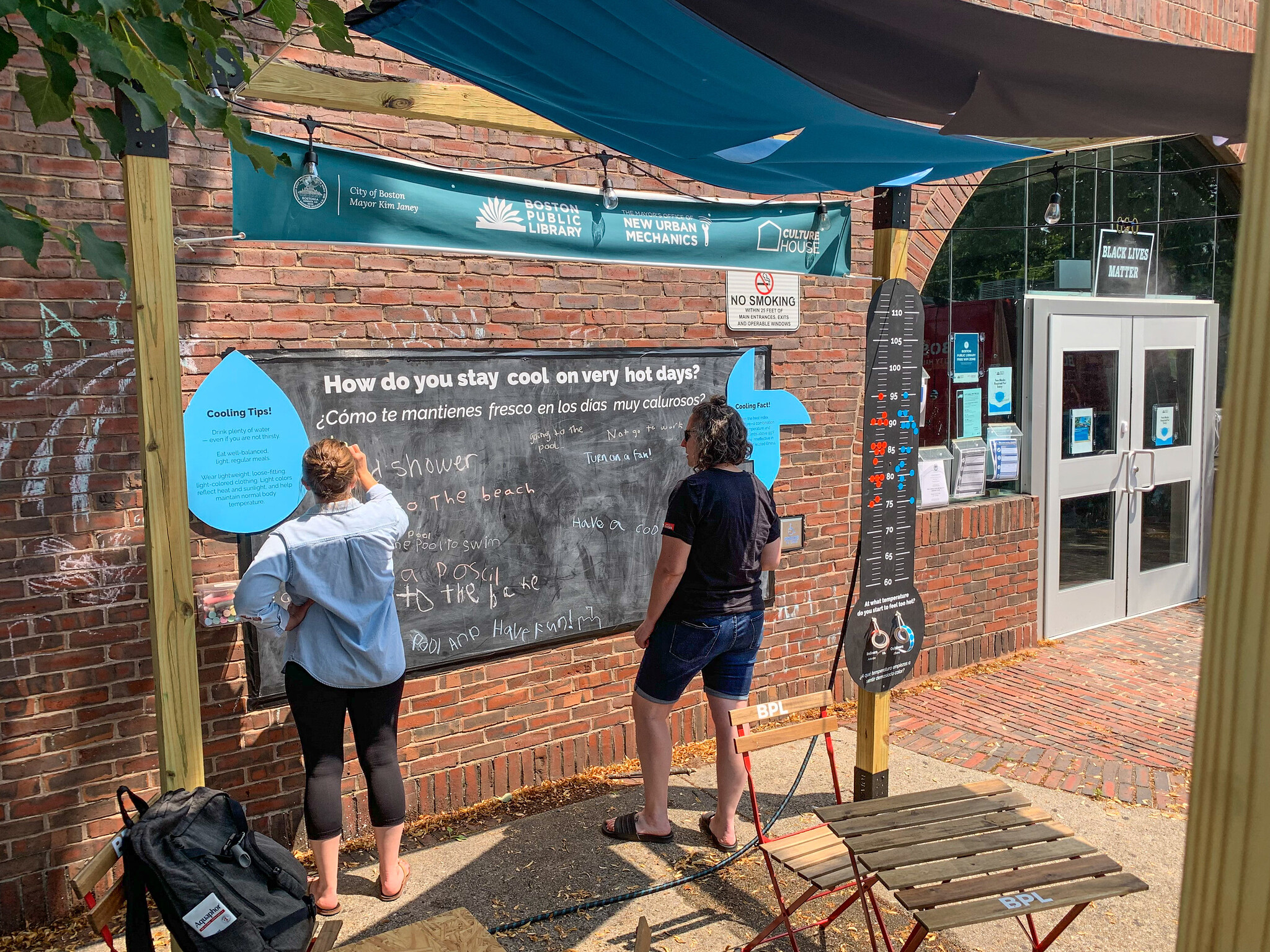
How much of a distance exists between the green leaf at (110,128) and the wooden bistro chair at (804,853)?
298cm

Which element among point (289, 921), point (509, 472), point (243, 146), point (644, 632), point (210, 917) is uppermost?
point (243, 146)

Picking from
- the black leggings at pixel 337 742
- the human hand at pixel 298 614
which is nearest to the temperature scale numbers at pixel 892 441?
the black leggings at pixel 337 742

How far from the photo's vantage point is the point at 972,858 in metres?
3.15

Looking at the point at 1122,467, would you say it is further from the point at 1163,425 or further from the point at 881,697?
the point at 881,697

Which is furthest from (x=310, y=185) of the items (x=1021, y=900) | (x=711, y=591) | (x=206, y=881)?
(x=1021, y=900)

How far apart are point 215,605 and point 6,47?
267 cm

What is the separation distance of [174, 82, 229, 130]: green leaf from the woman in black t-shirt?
7.71 ft

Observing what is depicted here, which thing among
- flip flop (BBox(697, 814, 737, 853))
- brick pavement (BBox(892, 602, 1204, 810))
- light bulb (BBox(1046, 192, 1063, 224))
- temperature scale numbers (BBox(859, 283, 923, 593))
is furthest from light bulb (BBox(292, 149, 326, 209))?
light bulb (BBox(1046, 192, 1063, 224))

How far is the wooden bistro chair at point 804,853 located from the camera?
348 cm

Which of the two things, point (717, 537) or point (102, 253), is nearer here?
point (102, 253)

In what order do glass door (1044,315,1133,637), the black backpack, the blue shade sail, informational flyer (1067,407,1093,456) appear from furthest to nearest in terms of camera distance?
informational flyer (1067,407,1093,456) → glass door (1044,315,1133,637) → the blue shade sail → the black backpack

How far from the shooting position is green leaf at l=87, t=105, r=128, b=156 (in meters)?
2.39

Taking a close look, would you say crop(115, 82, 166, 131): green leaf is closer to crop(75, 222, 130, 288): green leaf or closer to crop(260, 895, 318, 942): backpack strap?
crop(75, 222, 130, 288): green leaf

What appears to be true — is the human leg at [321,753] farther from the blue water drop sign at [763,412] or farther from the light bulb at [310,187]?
the blue water drop sign at [763,412]
